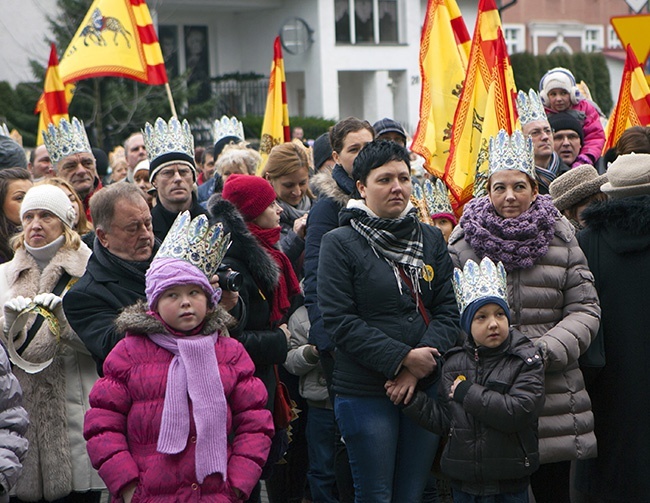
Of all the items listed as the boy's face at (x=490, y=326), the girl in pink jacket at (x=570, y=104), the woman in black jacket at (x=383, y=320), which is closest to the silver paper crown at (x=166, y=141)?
the woman in black jacket at (x=383, y=320)

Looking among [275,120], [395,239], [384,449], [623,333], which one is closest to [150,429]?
[384,449]

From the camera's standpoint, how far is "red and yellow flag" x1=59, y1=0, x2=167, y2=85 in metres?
10.6

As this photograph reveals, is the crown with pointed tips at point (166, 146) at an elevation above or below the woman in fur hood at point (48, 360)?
above

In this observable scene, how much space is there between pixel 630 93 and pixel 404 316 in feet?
16.6

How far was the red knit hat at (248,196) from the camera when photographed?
19.4 feet

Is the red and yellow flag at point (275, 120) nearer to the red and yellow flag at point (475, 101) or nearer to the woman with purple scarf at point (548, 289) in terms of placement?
the red and yellow flag at point (475, 101)

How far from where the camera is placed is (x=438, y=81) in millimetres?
8555

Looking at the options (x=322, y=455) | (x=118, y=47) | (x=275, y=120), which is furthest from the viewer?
(x=275, y=120)

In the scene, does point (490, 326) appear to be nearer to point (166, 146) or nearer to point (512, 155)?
point (512, 155)

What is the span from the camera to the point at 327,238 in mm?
5469

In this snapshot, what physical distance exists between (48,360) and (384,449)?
64.3 inches

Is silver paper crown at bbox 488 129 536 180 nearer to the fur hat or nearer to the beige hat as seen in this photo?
the beige hat

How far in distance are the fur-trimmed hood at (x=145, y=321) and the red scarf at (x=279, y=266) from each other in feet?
3.22

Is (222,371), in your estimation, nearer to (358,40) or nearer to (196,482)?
(196,482)
